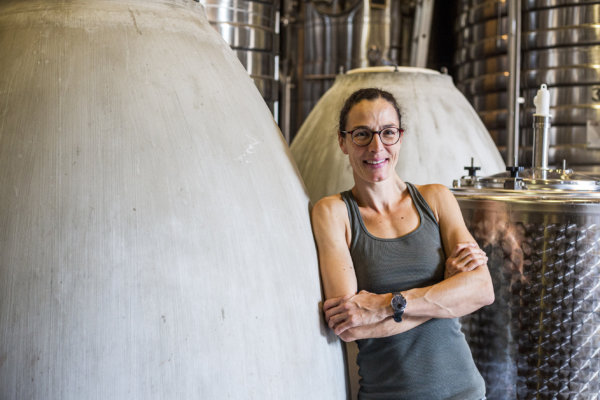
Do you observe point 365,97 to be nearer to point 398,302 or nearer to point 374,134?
point 374,134

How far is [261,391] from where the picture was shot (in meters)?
1.56

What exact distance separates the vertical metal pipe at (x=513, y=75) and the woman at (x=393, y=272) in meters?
3.64

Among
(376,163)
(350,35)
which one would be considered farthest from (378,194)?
(350,35)

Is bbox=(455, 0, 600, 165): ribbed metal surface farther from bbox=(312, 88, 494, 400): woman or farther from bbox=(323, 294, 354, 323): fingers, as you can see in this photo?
bbox=(323, 294, 354, 323): fingers

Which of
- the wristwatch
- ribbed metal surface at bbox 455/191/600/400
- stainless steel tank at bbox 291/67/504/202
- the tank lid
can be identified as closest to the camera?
the wristwatch

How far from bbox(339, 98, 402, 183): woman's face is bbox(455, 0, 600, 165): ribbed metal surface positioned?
13.0 feet

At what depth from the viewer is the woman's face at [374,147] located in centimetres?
184

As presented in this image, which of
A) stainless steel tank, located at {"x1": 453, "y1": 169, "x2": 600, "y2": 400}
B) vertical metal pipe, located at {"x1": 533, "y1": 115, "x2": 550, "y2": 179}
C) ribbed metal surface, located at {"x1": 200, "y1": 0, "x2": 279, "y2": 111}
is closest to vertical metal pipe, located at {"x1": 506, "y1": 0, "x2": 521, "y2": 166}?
ribbed metal surface, located at {"x1": 200, "y1": 0, "x2": 279, "y2": 111}

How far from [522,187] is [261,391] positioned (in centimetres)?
119

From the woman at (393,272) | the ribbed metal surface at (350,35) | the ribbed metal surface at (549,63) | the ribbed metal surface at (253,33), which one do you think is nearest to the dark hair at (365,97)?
the woman at (393,272)

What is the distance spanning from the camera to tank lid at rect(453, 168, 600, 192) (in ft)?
7.51

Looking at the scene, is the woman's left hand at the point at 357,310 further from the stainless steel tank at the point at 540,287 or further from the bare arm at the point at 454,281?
the stainless steel tank at the point at 540,287

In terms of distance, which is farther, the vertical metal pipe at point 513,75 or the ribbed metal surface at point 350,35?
the ribbed metal surface at point 350,35

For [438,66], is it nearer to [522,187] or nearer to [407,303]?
[522,187]
